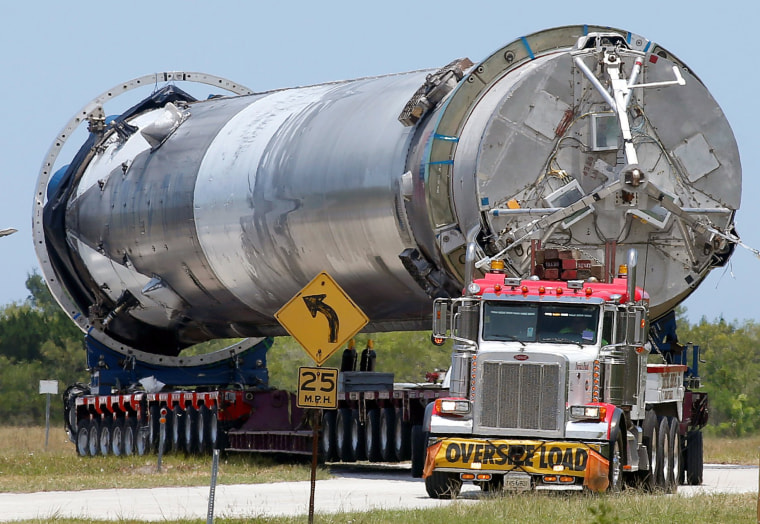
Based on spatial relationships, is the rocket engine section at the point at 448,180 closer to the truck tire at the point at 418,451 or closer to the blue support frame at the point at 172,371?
the truck tire at the point at 418,451

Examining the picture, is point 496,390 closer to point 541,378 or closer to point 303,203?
point 541,378

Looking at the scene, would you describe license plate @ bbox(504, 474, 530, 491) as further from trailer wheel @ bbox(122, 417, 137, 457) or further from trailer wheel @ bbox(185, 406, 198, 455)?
trailer wheel @ bbox(122, 417, 137, 457)

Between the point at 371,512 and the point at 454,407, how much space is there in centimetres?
234

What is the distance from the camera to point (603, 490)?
16.3 m

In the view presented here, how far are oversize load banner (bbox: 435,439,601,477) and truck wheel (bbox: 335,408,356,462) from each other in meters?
7.49

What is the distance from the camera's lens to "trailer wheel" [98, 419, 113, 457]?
2973cm

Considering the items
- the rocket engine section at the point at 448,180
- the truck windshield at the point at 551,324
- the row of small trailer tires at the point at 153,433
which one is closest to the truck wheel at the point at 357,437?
the rocket engine section at the point at 448,180

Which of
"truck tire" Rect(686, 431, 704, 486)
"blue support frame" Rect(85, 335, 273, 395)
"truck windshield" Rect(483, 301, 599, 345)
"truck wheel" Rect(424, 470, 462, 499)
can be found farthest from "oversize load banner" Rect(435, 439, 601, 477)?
"blue support frame" Rect(85, 335, 273, 395)

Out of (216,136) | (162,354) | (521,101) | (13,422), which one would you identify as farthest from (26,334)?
(521,101)

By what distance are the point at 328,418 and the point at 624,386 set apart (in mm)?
7779

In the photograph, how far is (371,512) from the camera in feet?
49.8

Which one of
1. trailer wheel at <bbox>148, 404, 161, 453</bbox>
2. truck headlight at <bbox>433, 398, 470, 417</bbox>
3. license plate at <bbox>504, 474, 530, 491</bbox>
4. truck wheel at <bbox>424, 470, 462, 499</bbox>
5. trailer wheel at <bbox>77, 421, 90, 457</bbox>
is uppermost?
truck headlight at <bbox>433, 398, 470, 417</bbox>

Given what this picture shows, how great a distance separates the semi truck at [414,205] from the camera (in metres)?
20.1

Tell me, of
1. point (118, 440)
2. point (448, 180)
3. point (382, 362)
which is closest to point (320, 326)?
point (448, 180)
